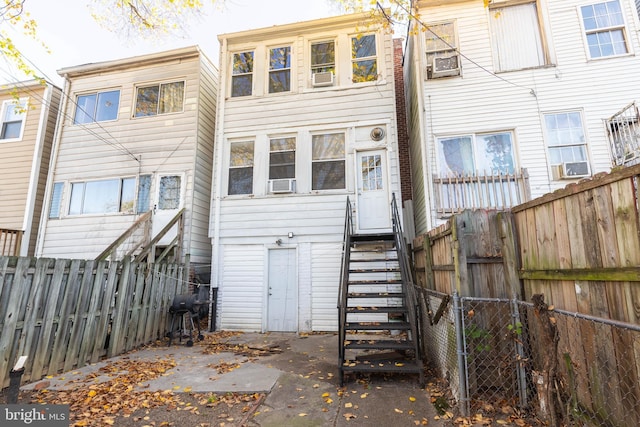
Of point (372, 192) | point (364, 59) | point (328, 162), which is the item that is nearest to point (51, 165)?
point (328, 162)

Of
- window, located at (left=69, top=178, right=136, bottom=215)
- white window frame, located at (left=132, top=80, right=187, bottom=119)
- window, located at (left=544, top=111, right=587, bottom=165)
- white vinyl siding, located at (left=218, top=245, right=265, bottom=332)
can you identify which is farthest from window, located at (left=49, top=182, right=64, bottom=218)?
window, located at (left=544, top=111, right=587, bottom=165)

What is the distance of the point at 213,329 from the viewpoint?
865cm

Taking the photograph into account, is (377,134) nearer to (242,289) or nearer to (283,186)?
(283,186)

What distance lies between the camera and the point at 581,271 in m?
2.73

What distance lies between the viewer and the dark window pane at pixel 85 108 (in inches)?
440

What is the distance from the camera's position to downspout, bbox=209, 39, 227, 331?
29.5 feet

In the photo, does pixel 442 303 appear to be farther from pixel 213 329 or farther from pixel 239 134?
pixel 239 134

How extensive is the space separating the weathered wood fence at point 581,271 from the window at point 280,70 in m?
7.66

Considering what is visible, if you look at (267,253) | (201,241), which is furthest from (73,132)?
(267,253)

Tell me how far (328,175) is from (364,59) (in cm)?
359

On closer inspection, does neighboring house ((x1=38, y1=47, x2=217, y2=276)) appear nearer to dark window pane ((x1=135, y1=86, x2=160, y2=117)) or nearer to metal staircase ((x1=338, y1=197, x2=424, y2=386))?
dark window pane ((x1=135, y1=86, x2=160, y2=117))

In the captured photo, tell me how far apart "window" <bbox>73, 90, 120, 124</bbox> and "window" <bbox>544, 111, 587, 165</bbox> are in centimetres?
1297

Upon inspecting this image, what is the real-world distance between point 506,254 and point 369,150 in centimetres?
568

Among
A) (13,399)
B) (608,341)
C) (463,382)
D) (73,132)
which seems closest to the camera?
(608,341)
